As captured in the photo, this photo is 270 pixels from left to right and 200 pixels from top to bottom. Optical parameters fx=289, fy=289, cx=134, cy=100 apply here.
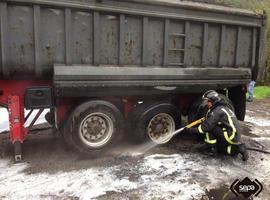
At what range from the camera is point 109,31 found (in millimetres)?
4898

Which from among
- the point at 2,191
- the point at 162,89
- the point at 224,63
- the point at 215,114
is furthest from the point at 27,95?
the point at 224,63

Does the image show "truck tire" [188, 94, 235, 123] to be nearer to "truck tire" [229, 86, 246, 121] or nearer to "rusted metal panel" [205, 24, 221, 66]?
"truck tire" [229, 86, 246, 121]

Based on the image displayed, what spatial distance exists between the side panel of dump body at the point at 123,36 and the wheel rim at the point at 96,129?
925 millimetres

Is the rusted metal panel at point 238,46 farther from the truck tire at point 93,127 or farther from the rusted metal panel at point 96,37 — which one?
the rusted metal panel at point 96,37

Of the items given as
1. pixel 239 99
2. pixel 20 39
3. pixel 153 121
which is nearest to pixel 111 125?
pixel 153 121

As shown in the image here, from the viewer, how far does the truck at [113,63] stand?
445cm

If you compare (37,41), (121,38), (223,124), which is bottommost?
(223,124)

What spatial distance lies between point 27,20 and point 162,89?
2.52 metres

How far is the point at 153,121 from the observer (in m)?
5.53

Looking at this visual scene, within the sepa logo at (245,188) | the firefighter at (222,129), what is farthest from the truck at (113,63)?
the sepa logo at (245,188)

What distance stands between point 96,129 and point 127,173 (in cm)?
108

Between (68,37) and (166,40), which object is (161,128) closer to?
(166,40)

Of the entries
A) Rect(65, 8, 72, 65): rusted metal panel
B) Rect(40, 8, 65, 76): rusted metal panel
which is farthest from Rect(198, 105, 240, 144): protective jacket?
Rect(40, 8, 65, 76): rusted metal panel

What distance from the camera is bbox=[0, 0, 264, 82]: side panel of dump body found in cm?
436
